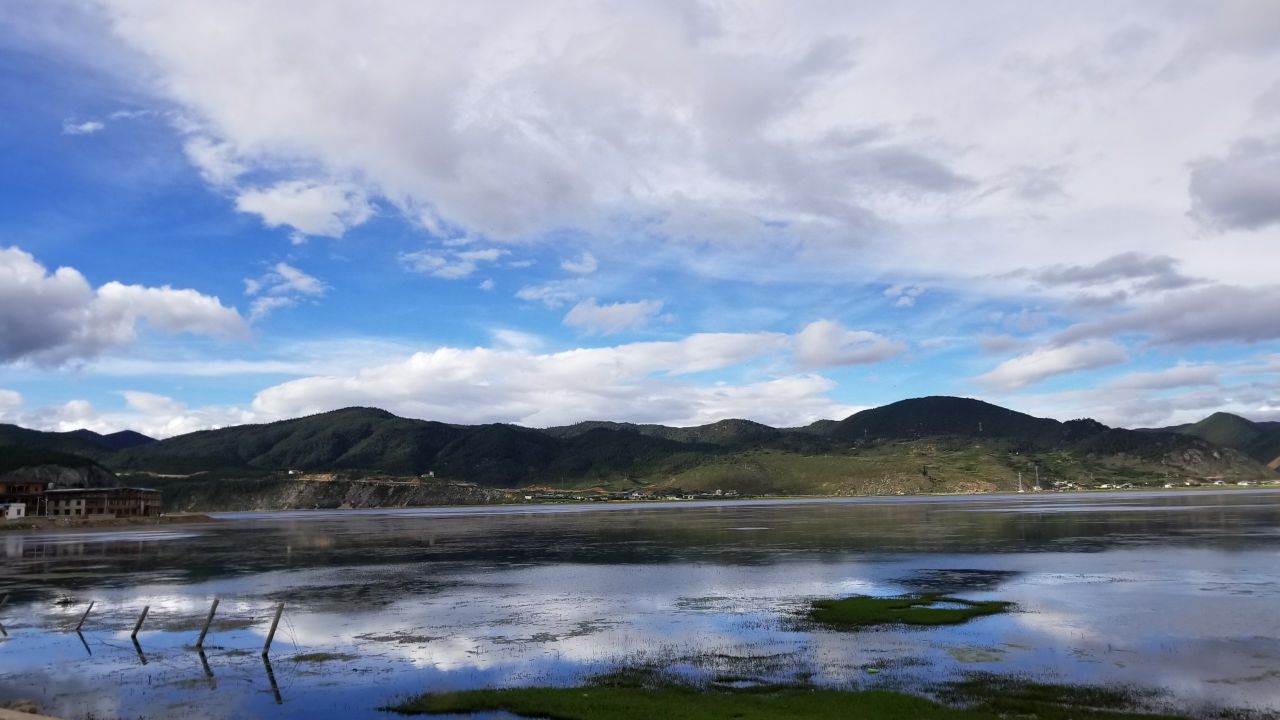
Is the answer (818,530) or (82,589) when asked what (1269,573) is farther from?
(82,589)

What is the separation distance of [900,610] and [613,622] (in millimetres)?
15661

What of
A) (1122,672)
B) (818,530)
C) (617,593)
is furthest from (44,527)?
(1122,672)

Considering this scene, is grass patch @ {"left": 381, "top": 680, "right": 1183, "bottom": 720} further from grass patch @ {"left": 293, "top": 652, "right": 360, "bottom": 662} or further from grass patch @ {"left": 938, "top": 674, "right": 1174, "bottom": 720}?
grass patch @ {"left": 293, "top": 652, "right": 360, "bottom": 662}

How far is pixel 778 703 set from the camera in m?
27.2

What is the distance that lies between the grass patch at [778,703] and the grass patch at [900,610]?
44.4 feet

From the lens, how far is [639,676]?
32.0 metres

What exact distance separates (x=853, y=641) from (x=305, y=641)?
2661 cm

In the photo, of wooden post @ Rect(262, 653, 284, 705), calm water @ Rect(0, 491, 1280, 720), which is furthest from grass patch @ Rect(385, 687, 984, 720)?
wooden post @ Rect(262, 653, 284, 705)

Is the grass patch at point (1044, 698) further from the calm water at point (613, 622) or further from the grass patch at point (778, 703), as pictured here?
the calm water at point (613, 622)

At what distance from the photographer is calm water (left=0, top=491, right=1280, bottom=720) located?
3153 centimetres

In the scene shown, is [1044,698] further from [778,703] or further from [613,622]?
[613,622]

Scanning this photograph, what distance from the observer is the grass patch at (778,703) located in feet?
83.8

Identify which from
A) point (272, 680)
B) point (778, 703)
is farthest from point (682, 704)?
point (272, 680)

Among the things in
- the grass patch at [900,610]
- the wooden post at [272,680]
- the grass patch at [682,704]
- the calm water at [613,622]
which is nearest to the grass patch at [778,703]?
the grass patch at [682,704]
